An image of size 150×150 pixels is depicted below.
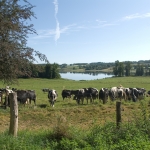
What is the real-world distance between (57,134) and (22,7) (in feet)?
23.6

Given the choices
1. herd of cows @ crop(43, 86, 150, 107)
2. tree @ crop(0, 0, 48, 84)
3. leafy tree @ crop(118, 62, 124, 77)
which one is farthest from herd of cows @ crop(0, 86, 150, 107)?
leafy tree @ crop(118, 62, 124, 77)

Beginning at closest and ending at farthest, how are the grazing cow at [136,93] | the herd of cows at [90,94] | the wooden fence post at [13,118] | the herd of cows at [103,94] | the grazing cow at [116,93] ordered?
the wooden fence post at [13,118] → the herd of cows at [90,94] → the herd of cows at [103,94] → the grazing cow at [116,93] → the grazing cow at [136,93]

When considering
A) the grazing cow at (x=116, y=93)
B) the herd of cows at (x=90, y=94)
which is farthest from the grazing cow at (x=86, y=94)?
the grazing cow at (x=116, y=93)

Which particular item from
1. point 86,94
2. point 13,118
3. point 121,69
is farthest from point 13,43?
point 121,69

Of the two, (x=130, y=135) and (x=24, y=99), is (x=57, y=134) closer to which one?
(x=130, y=135)

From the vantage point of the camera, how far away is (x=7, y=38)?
1117cm

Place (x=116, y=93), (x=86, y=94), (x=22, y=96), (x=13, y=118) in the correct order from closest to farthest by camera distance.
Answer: (x=13, y=118), (x=22, y=96), (x=86, y=94), (x=116, y=93)

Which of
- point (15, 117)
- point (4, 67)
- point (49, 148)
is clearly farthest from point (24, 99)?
point (49, 148)

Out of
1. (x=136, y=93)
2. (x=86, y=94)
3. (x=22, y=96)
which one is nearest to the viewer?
(x=22, y=96)

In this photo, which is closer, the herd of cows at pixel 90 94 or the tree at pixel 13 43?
the tree at pixel 13 43

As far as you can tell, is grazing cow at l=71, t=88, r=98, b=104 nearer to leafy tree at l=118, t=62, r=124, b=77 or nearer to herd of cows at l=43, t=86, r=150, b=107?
herd of cows at l=43, t=86, r=150, b=107

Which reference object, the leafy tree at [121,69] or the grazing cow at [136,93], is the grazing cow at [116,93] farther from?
the leafy tree at [121,69]

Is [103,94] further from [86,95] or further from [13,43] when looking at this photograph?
[13,43]

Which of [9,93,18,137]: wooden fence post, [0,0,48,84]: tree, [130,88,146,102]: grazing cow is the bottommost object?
[130,88,146,102]: grazing cow
